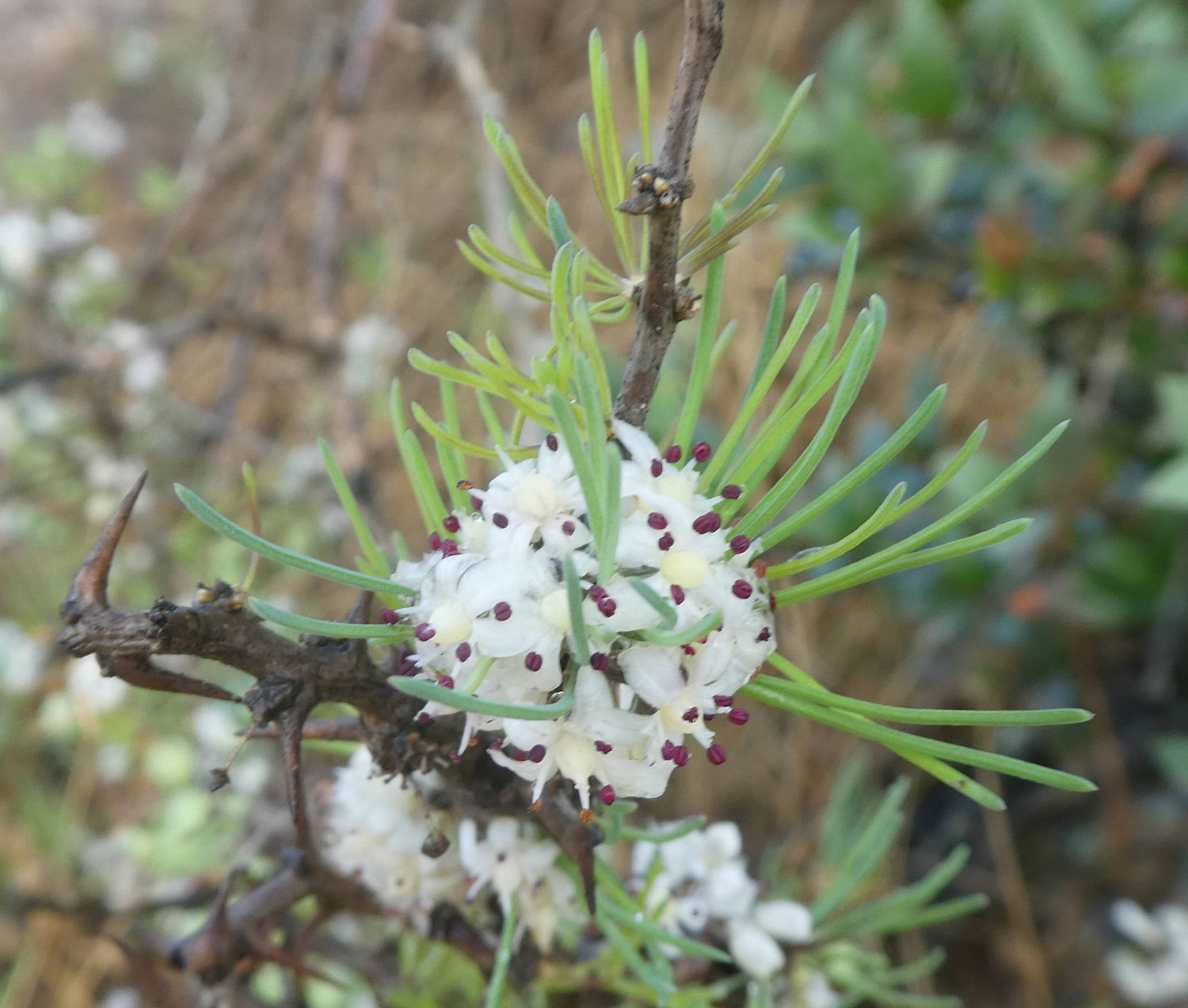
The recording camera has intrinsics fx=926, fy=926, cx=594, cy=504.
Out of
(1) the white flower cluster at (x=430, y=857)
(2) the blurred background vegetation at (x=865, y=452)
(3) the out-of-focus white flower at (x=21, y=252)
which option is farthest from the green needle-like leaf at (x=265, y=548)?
(3) the out-of-focus white flower at (x=21, y=252)

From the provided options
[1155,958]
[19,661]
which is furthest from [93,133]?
[1155,958]

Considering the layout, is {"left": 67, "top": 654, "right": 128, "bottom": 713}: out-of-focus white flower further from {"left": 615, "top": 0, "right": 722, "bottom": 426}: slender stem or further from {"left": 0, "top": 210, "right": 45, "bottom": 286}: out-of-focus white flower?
{"left": 615, "top": 0, "right": 722, "bottom": 426}: slender stem

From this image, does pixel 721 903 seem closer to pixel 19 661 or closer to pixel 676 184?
pixel 676 184

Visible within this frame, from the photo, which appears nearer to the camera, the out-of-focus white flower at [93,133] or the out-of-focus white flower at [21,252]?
the out-of-focus white flower at [21,252]

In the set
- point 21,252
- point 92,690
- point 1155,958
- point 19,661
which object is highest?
point 21,252

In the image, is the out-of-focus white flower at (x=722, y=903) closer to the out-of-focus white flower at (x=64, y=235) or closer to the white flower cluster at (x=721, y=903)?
the white flower cluster at (x=721, y=903)
